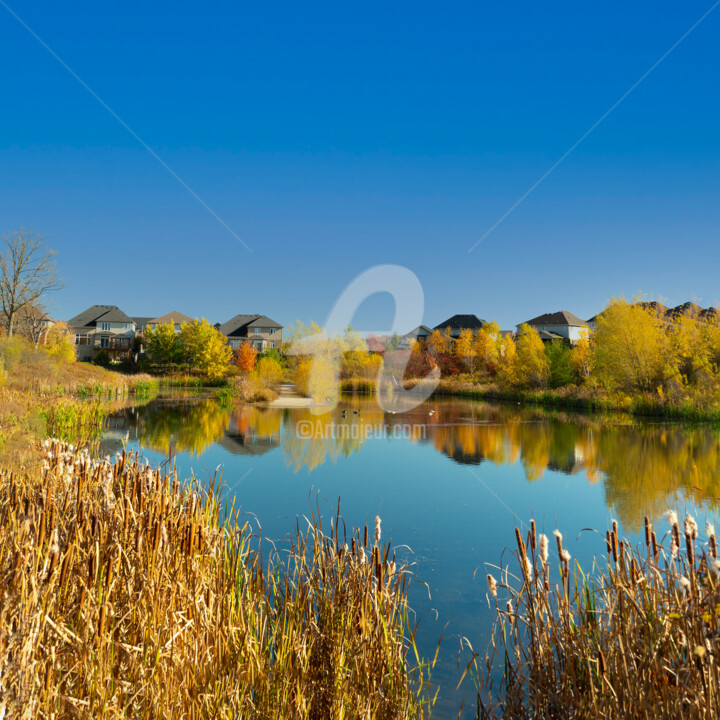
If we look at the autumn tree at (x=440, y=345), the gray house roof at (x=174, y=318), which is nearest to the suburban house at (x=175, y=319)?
the gray house roof at (x=174, y=318)

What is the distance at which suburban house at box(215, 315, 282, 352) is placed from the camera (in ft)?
243

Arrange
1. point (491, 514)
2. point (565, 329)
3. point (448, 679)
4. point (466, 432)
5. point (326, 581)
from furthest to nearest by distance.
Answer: point (565, 329)
point (466, 432)
point (491, 514)
point (448, 679)
point (326, 581)

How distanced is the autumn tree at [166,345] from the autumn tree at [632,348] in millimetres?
46725

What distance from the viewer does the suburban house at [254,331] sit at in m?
74.2

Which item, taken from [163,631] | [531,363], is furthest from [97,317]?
[163,631]

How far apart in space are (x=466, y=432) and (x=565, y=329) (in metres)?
55.5

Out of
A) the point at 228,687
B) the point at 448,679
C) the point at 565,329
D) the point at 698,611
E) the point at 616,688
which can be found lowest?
the point at 448,679

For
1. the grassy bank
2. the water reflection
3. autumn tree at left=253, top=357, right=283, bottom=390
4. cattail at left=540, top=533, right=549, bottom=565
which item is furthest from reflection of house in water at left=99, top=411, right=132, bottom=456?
the grassy bank

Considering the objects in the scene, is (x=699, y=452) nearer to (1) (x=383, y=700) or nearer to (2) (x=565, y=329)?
(1) (x=383, y=700)

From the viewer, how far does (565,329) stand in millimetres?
68562

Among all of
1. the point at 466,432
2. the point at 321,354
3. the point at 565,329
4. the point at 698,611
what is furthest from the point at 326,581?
the point at 565,329

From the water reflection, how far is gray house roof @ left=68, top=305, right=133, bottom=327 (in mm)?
55270

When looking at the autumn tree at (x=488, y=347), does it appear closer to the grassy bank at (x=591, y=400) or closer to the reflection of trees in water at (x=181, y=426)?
the grassy bank at (x=591, y=400)

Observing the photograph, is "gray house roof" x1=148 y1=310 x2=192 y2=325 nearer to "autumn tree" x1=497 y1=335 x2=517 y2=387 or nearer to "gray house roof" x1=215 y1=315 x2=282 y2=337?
"gray house roof" x1=215 y1=315 x2=282 y2=337
